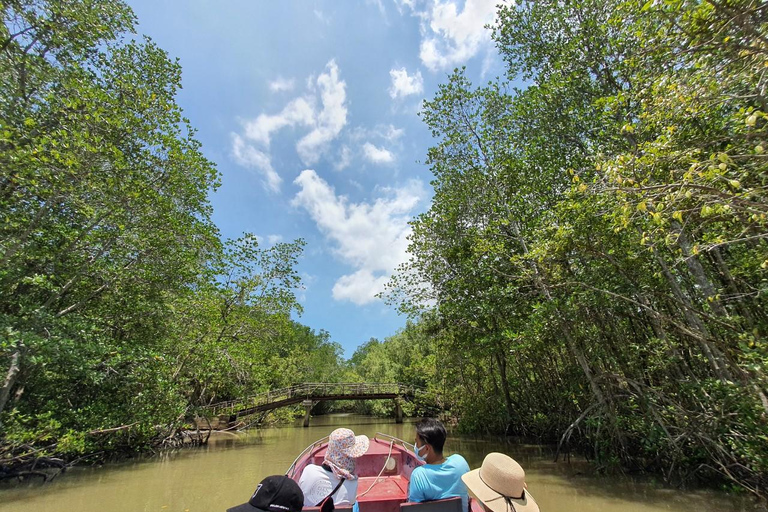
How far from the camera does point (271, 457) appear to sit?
13.0 metres

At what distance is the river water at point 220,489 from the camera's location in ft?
21.8

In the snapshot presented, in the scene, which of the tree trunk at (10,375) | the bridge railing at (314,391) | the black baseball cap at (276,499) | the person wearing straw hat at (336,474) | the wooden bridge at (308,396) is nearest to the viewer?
the black baseball cap at (276,499)

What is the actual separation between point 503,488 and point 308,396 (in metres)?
23.2

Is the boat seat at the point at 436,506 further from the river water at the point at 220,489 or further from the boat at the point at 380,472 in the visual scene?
the river water at the point at 220,489

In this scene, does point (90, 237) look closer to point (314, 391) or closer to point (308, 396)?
point (308, 396)

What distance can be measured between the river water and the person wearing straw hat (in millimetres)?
5560

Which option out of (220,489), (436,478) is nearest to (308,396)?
(220,489)

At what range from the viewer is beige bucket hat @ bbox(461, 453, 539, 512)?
214 centimetres

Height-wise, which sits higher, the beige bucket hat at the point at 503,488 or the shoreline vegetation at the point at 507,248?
the shoreline vegetation at the point at 507,248

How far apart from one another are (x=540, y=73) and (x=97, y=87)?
12.0 meters

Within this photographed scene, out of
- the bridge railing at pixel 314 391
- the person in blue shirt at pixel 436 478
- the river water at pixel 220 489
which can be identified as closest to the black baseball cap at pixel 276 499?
the person in blue shirt at pixel 436 478

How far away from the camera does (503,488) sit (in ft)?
7.16

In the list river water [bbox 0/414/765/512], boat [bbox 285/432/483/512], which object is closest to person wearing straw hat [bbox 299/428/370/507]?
boat [bbox 285/432/483/512]

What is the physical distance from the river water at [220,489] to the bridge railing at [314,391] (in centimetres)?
566
